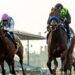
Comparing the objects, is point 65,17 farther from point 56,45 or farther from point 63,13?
point 56,45

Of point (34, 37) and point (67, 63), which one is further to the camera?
point (34, 37)

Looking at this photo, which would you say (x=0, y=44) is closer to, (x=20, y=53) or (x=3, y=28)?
(x=3, y=28)

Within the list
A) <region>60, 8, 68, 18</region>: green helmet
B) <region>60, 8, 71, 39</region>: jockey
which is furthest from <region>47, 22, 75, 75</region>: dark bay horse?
<region>60, 8, 68, 18</region>: green helmet

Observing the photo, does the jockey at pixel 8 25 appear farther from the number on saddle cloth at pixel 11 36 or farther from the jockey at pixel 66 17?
the jockey at pixel 66 17

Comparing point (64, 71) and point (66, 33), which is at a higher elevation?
point (66, 33)

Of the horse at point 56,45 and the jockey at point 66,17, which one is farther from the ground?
the jockey at point 66,17

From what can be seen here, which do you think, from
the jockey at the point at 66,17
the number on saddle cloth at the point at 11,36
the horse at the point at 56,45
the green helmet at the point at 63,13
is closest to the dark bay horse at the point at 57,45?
the horse at the point at 56,45

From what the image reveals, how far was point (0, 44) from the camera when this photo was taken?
15773mm

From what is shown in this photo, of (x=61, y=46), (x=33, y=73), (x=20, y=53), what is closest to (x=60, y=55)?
(x=61, y=46)

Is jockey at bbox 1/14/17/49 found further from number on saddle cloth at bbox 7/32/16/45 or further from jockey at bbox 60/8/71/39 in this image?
jockey at bbox 60/8/71/39

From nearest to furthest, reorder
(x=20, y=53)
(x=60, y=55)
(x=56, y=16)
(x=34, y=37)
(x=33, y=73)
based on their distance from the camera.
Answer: (x=60, y=55) → (x=56, y=16) → (x=20, y=53) → (x=33, y=73) → (x=34, y=37)

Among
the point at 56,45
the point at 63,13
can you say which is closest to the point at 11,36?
the point at 63,13

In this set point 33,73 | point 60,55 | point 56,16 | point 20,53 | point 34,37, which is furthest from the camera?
point 34,37

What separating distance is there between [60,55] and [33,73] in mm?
10636
